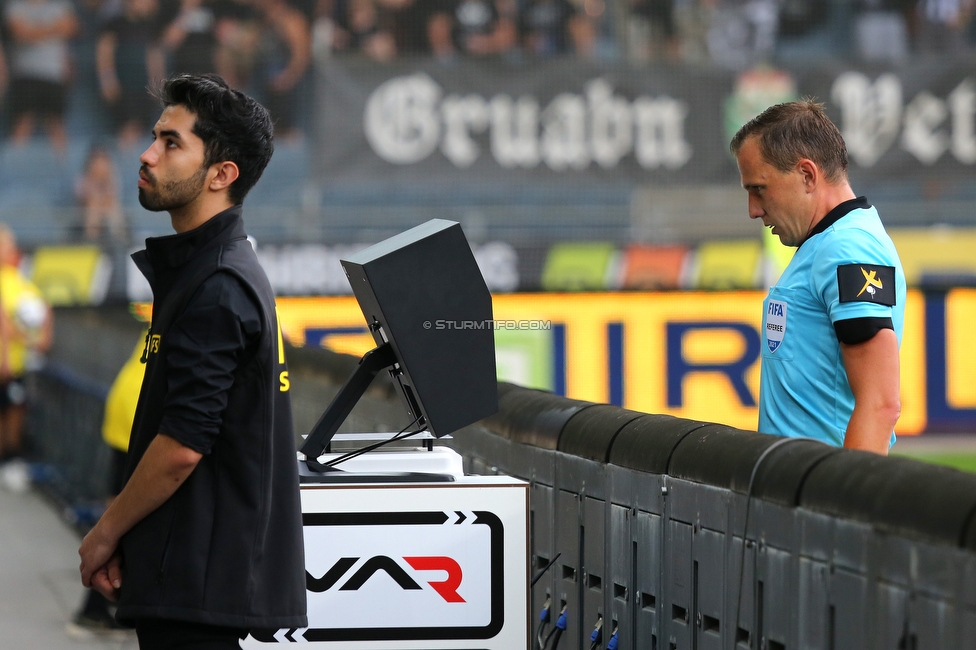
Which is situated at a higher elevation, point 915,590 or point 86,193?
point 86,193

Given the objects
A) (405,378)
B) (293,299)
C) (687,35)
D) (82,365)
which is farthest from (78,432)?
(687,35)

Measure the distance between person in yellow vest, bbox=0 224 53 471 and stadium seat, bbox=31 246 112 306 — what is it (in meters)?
3.28

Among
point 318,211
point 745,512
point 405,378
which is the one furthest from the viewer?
point 318,211

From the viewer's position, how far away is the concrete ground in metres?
6.50

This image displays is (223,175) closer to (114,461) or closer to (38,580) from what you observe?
(114,461)

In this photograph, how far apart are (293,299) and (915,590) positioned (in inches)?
380

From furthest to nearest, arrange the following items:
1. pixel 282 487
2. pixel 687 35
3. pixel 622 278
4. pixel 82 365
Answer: pixel 687 35 → pixel 622 278 → pixel 82 365 → pixel 282 487

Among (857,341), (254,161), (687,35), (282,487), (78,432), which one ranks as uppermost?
(687,35)

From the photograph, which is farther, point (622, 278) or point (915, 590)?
point (622, 278)

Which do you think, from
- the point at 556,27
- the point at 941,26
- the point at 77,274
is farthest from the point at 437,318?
the point at 941,26

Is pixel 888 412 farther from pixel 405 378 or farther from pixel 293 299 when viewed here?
pixel 293 299

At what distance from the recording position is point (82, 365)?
35.0 feet

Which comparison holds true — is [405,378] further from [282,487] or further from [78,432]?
[78,432]

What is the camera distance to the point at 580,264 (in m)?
15.8
